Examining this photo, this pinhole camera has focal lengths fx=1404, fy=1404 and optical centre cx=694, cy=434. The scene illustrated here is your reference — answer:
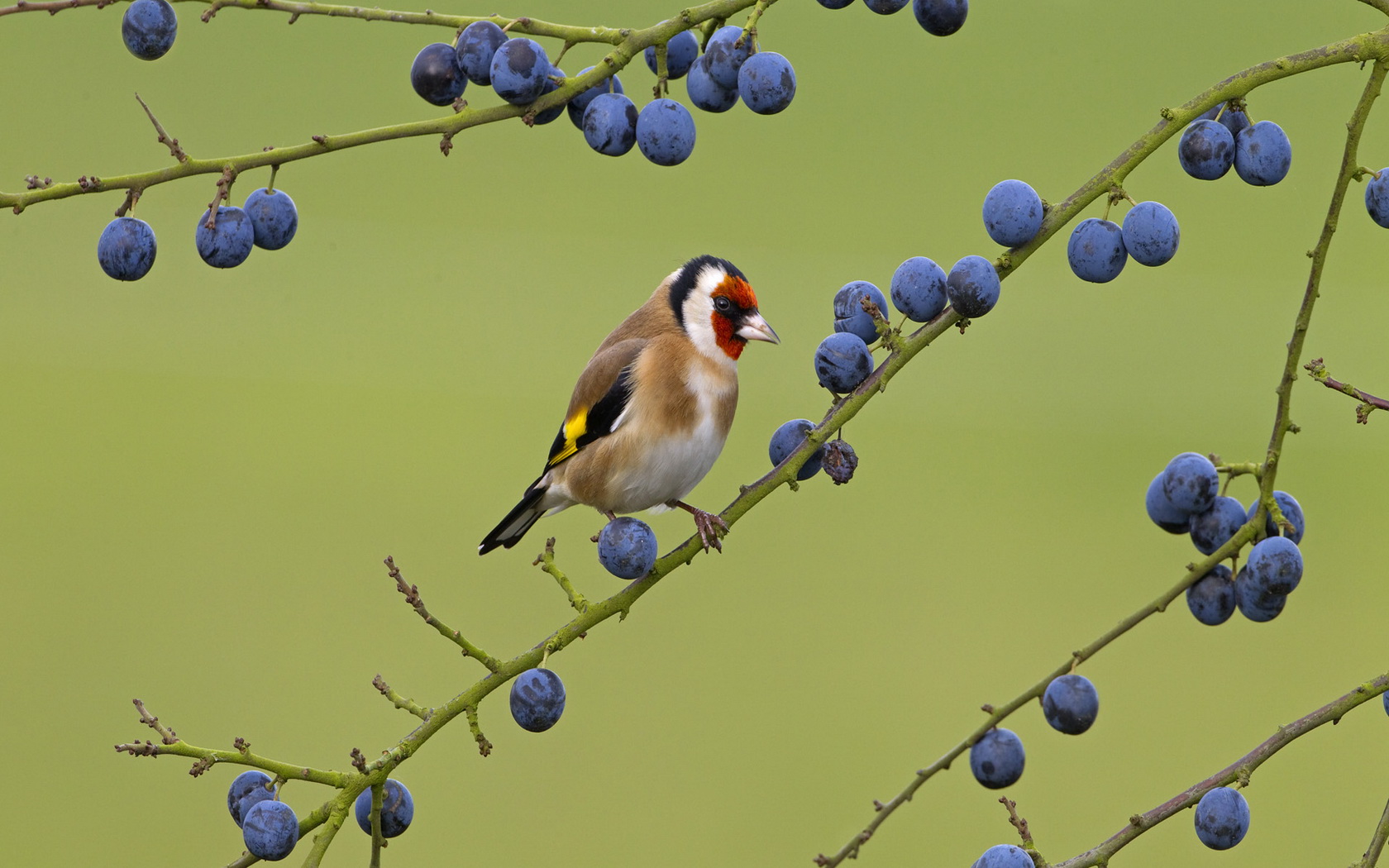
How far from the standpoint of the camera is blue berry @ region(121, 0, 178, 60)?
1.46 meters

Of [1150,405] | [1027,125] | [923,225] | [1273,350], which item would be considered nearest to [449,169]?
[923,225]

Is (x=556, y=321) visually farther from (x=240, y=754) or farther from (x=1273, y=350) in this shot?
(x=240, y=754)

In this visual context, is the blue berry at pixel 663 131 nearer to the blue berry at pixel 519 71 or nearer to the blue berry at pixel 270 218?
the blue berry at pixel 519 71

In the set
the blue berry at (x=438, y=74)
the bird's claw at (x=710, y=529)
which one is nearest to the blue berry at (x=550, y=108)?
the blue berry at (x=438, y=74)

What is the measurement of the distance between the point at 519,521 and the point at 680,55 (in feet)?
2.97

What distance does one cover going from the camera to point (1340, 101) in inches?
429

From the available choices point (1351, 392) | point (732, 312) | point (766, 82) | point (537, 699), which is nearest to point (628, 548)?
point (537, 699)

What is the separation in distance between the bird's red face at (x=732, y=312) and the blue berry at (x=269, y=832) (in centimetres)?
112

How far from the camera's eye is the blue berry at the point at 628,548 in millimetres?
1421

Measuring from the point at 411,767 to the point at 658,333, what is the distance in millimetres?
4956

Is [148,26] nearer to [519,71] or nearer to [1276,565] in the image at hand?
[519,71]

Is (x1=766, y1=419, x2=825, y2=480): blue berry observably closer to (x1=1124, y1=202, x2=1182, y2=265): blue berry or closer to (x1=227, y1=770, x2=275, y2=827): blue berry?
(x1=1124, y1=202, x2=1182, y2=265): blue berry

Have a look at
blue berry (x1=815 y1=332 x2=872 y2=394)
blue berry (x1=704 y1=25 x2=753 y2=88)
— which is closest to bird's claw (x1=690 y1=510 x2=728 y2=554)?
blue berry (x1=815 y1=332 x2=872 y2=394)

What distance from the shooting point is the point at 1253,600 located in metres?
1.53
